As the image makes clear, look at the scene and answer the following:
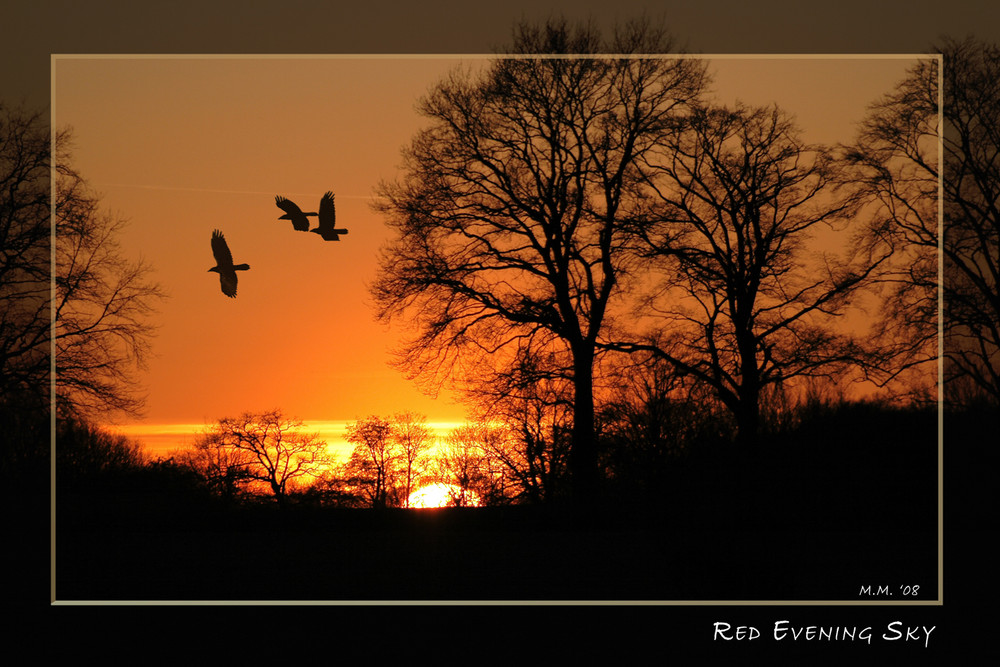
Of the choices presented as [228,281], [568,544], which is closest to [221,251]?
[228,281]

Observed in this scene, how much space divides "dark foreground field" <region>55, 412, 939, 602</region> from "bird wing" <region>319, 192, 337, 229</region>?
2859mm

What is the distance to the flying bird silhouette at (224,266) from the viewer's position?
8844mm

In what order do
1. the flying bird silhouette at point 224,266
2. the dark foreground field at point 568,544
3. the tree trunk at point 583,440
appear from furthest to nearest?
the tree trunk at point 583,440
the flying bird silhouette at point 224,266
the dark foreground field at point 568,544

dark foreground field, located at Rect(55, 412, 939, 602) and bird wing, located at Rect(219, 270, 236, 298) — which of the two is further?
bird wing, located at Rect(219, 270, 236, 298)

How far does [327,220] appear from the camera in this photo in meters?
8.98

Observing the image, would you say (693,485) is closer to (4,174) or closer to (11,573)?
(11,573)

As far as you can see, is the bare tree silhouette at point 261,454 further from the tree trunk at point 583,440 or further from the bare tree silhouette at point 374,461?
the tree trunk at point 583,440

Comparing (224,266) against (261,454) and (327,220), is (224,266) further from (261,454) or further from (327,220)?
(261,454)

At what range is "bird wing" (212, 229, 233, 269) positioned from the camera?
8867mm

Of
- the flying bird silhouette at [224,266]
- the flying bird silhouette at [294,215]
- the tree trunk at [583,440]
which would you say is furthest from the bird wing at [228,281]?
the tree trunk at [583,440]

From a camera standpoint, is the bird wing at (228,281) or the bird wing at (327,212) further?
the bird wing at (327,212)

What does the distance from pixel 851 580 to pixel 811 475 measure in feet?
6.37

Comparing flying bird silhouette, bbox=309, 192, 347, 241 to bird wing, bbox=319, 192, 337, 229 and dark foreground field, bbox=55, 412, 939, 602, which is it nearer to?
bird wing, bbox=319, 192, 337, 229

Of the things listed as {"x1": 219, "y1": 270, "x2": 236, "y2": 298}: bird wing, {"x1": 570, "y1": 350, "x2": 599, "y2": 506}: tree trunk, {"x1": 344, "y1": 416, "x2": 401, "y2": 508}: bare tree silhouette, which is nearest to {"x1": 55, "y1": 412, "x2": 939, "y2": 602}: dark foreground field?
{"x1": 570, "y1": 350, "x2": 599, "y2": 506}: tree trunk
